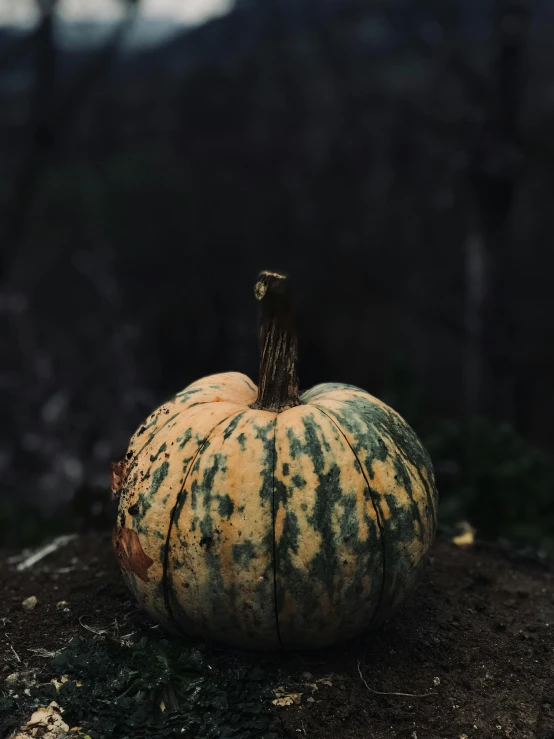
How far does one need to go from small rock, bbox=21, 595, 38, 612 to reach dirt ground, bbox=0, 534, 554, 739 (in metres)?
0.02

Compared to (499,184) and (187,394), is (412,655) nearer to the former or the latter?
(187,394)

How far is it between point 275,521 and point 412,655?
86cm

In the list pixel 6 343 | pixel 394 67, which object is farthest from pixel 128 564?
pixel 394 67

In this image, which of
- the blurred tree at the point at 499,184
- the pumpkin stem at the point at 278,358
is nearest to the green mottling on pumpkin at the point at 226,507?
the pumpkin stem at the point at 278,358

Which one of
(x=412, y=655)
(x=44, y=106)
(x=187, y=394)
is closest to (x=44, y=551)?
(x=187, y=394)

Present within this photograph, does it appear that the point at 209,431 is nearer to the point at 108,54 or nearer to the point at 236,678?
the point at 236,678

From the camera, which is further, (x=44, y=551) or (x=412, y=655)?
(x=44, y=551)

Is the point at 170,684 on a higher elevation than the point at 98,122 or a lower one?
lower

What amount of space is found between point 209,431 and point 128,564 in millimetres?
595

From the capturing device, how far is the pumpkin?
2.54 metres

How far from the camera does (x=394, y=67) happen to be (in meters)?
10.4

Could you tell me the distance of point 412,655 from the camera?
2873 millimetres

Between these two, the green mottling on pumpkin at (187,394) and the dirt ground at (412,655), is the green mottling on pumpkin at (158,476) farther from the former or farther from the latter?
the dirt ground at (412,655)

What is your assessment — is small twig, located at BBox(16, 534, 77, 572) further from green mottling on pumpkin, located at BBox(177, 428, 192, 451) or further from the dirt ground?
green mottling on pumpkin, located at BBox(177, 428, 192, 451)
